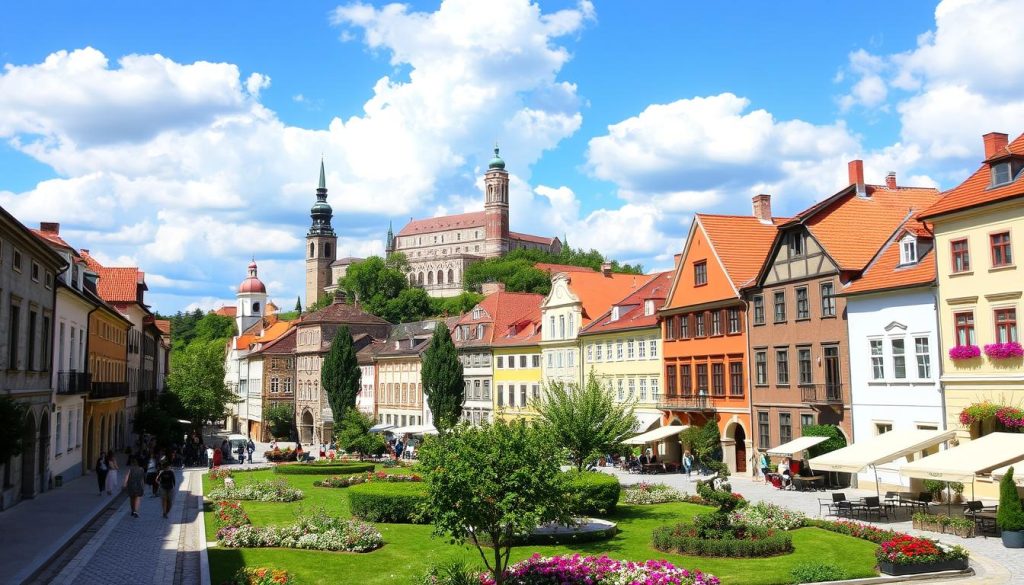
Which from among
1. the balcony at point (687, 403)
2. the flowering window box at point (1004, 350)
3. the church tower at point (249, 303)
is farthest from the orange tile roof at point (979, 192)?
the church tower at point (249, 303)

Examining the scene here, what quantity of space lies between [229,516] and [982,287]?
1052 inches

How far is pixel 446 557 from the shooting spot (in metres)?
21.4

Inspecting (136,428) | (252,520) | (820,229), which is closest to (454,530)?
(252,520)

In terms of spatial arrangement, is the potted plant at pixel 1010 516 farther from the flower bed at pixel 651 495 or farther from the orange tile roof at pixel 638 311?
the orange tile roof at pixel 638 311

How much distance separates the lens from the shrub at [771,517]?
25031 millimetres

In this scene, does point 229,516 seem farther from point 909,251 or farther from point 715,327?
point 715,327

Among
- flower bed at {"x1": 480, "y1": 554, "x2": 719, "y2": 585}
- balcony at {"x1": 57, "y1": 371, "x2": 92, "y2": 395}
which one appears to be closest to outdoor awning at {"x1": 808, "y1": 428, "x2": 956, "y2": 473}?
flower bed at {"x1": 480, "y1": 554, "x2": 719, "y2": 585}

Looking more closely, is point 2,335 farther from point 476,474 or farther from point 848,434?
point 848,434

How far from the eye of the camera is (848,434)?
37.4 m

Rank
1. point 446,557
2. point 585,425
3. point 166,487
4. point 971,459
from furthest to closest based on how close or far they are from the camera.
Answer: point 585,425, point 166,487, point 971,459, point 446,557

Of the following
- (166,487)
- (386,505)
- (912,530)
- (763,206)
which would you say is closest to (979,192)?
(912,530)

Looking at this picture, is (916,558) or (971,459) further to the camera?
(971,459)

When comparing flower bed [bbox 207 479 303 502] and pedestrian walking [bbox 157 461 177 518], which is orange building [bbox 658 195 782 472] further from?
pedestrian walking [bbox 157 461 177 518]

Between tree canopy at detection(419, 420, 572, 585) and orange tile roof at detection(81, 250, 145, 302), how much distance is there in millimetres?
46350
